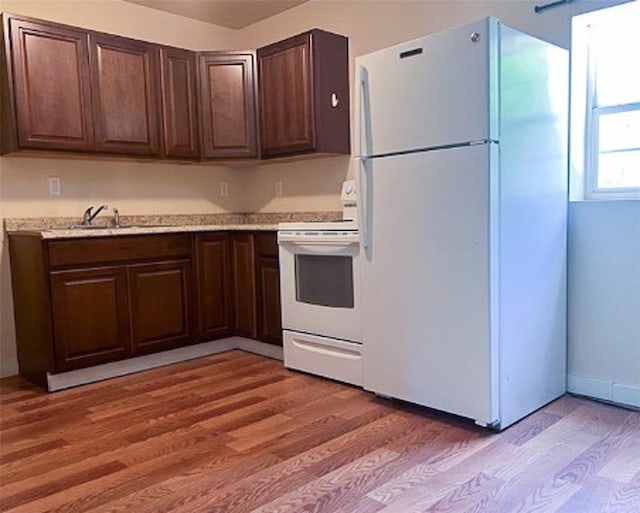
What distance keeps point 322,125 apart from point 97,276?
1.66 meters

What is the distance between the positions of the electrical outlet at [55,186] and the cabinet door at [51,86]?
359 millimetres

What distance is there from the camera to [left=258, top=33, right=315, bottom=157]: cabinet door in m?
3.50

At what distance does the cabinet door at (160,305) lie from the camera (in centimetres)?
331

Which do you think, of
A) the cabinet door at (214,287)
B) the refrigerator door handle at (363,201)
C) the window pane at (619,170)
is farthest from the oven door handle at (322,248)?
the window pane at (619,170)

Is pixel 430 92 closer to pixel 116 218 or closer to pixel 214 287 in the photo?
pixel 214 287

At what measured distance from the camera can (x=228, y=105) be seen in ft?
12.8

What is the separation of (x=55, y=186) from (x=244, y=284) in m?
1.37

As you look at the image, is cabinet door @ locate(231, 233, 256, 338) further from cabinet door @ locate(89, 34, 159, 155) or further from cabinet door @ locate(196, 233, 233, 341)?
cabinet door @ locate(89, 34, 159, 155)

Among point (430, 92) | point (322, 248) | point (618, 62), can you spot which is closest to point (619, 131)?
point (618, 62)

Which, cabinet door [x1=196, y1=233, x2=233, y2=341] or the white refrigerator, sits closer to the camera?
the white refrigerator

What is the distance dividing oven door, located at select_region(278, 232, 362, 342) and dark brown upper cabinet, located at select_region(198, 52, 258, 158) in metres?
1.00

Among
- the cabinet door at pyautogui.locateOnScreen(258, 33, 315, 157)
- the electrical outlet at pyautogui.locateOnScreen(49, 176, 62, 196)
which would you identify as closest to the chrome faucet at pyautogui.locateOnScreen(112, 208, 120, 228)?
the electrical outlet at pyautogui.locateOnScreen(49, 176, 62, 196)

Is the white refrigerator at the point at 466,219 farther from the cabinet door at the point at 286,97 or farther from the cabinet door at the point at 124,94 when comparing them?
the cabinet door at the point at 124,94

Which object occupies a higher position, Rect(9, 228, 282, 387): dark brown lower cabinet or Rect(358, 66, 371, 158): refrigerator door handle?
Rect(358, 66, 371, 158): refrigerator door handle
